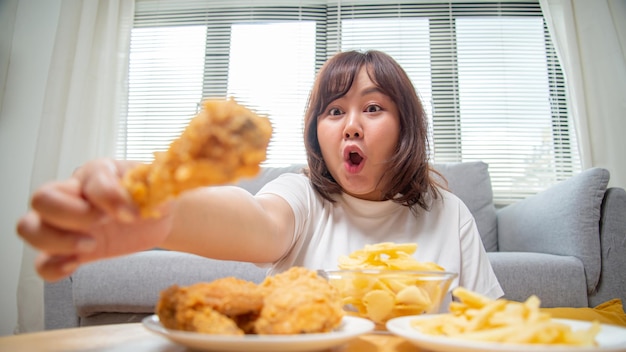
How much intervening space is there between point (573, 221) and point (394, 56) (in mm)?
1720

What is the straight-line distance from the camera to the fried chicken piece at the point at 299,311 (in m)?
0.37

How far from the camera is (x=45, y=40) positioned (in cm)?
283

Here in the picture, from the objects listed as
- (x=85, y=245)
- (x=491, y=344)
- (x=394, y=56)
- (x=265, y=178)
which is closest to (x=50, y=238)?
(x=85, y=245)

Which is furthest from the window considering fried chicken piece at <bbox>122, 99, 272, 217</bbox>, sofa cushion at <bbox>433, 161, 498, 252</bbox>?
fried chicken piece at <bbox>122, 99, 272, 217</bbox>

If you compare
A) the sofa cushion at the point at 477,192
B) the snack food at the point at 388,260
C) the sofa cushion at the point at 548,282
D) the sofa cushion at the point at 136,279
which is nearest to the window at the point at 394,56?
the sofa cushion at the point at 477,192

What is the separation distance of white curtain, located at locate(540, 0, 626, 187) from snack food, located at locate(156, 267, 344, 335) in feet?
8.58

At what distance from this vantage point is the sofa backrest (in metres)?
2.22

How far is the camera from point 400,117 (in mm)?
1026

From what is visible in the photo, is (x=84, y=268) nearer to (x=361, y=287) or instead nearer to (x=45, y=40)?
(x=361, y=287)

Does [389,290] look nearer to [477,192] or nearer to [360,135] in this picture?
[360,135]

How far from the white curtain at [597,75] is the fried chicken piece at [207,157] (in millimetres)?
2704

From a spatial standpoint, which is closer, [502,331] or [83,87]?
[502,331]

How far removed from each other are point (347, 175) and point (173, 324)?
0.64m

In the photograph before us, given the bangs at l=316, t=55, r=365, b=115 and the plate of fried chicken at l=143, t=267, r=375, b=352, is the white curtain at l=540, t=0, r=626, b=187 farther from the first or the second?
the plate of fried chicken at l=143, t=267, r=375, b=352
